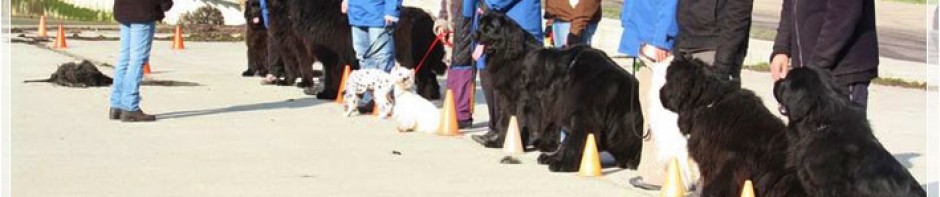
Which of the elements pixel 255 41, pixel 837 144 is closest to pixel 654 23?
pixel 837 144

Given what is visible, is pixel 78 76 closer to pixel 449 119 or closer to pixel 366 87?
pixel 366 87

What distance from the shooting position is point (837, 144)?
6945 mm

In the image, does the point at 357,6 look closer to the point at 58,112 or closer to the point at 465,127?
the point at 465,127

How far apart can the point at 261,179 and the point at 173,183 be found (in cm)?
55

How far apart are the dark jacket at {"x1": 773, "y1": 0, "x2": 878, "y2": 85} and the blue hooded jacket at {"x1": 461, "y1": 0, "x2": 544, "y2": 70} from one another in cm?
366

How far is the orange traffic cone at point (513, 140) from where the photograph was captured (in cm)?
1077

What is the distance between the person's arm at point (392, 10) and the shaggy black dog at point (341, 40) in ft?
5.72

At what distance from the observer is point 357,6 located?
43.6 ft

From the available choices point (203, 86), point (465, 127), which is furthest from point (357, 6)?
point (203, 86)

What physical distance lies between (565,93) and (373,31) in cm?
357

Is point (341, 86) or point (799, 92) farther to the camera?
point (341, 86)

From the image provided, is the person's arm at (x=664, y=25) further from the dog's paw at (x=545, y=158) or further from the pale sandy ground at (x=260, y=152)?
the dog's paw at (x=545, y=158)

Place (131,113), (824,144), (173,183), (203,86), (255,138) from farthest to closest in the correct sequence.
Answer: (203,86) → (131,113) → (255,138) → (173,183) → (824,144)

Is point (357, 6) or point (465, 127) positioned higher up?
point (357, 6)
